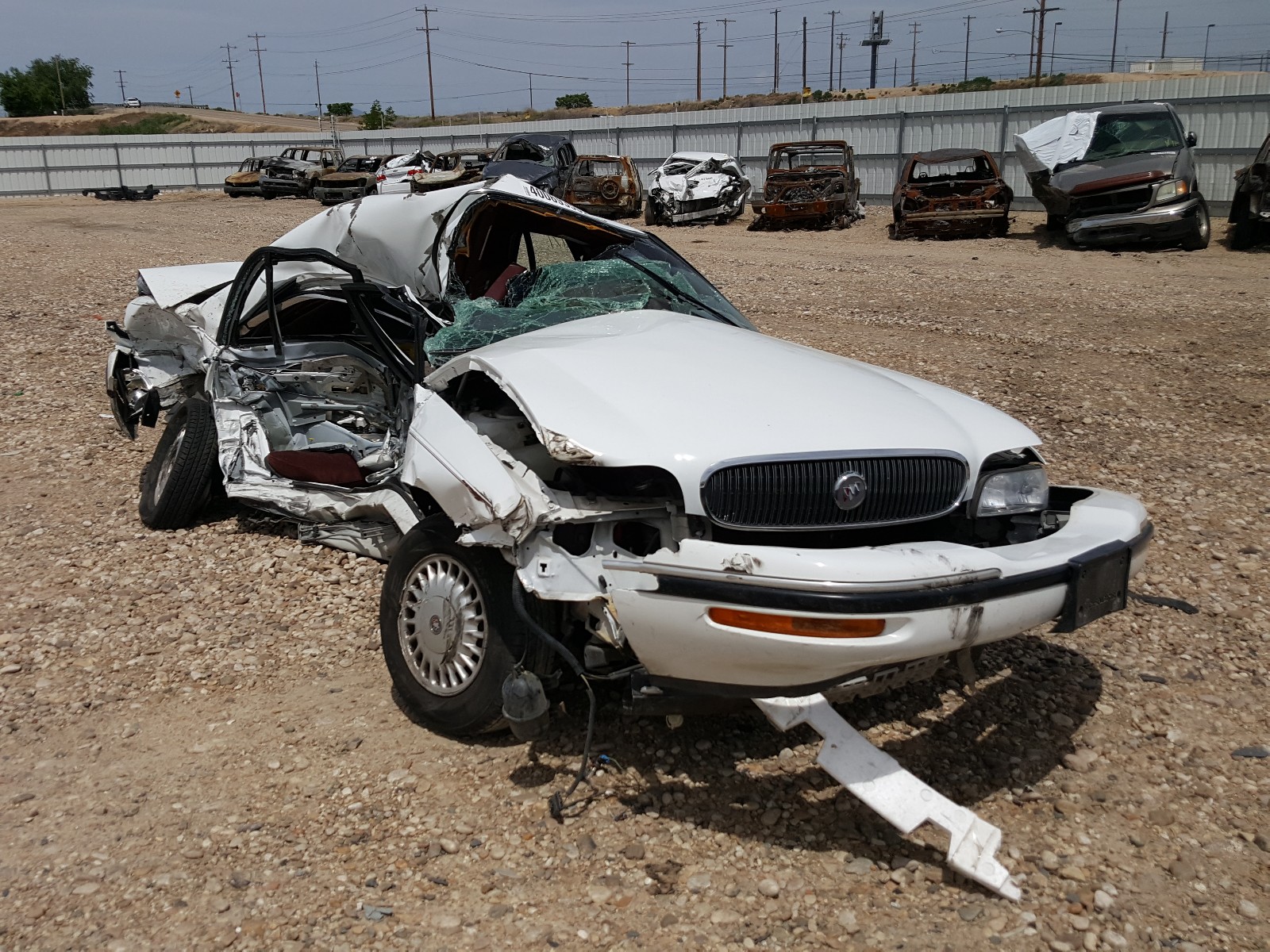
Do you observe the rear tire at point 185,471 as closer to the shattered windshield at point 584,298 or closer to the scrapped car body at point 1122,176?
the shattered windshield at point 584,298

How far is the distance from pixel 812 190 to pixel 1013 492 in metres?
16.7

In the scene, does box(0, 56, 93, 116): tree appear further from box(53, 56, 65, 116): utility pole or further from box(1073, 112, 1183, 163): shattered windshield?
box(1073, 112, 1183, 163): shattered windshield

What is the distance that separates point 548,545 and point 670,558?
1.37 feet

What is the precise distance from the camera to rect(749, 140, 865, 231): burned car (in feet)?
62.3

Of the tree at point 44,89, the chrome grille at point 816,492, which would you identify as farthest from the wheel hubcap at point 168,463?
the tree at point 44,89

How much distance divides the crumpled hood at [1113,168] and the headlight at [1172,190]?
0.53ft

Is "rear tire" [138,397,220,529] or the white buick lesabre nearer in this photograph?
the white buick lesabre

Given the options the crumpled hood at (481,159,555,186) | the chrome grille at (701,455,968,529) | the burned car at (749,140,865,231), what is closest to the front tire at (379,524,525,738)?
the chrome grille at (701,455,968,529)

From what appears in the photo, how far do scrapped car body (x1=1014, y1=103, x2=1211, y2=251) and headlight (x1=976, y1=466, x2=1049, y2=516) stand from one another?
12.2 m

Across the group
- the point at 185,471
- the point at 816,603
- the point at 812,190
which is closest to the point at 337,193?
the point at 812,190

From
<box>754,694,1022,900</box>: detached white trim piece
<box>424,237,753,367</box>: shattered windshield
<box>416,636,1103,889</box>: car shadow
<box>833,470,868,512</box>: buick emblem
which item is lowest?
<box>416,636,1103,889</box>: car shadow

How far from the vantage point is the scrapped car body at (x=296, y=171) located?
30.0 metres

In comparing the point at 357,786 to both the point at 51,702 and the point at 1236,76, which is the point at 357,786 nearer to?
the point at 51,702

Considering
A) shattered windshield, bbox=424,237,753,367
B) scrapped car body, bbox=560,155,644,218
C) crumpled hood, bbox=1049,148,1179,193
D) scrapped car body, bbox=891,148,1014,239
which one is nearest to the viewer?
shattered windshield, bbox=424,237,753,367
